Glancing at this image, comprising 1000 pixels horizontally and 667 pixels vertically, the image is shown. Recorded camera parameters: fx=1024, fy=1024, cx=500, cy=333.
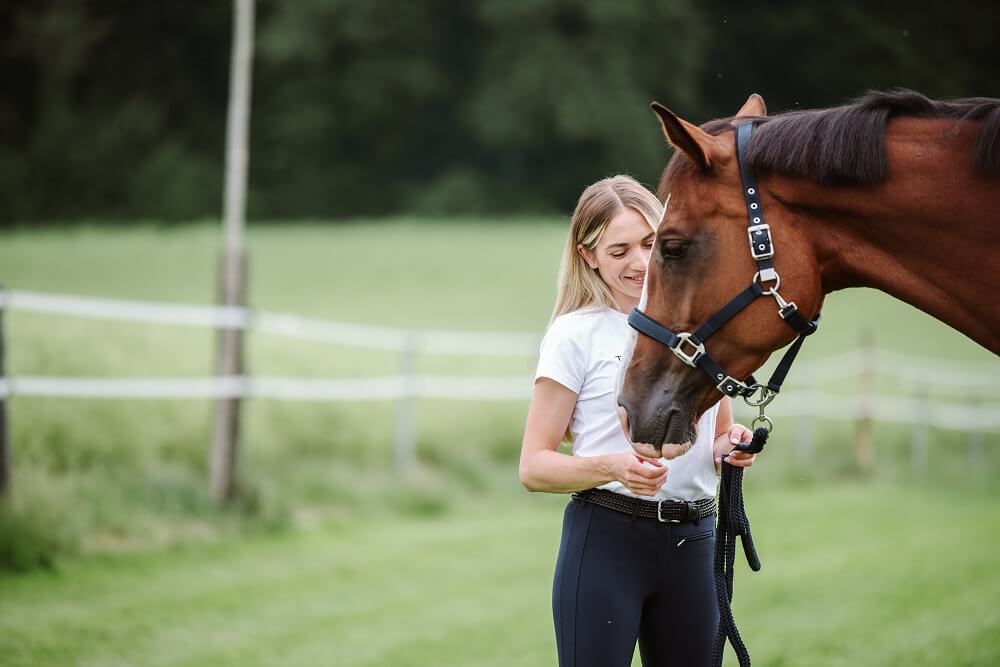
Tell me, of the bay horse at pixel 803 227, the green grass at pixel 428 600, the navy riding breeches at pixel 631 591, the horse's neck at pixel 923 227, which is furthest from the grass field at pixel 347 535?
the horse's neck at pixel 923 227

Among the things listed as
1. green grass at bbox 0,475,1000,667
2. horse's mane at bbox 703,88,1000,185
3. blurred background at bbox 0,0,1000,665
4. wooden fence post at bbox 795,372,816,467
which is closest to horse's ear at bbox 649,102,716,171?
horse's mane at bbox 703,88,1000,185

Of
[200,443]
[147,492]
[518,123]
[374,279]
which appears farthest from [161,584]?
[518,123]

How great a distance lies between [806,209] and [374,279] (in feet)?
55.5

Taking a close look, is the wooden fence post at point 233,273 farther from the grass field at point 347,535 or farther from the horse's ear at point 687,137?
the horse's ear at point 687,137

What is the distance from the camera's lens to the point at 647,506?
251 centimetres

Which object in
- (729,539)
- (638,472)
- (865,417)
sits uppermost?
(638,472)

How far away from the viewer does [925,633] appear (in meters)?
5.03

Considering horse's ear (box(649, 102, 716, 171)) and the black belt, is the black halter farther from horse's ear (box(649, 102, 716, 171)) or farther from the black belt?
the black belt

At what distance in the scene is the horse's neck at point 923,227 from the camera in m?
2.29

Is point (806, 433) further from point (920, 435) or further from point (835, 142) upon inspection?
point (835, 142)

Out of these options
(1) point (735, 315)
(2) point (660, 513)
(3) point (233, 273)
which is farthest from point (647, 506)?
(3) point (233, 273)

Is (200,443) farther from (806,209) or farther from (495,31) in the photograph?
(495,31)

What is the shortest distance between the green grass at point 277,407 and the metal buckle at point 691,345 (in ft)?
15.3

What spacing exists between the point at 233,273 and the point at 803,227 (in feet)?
19.6
